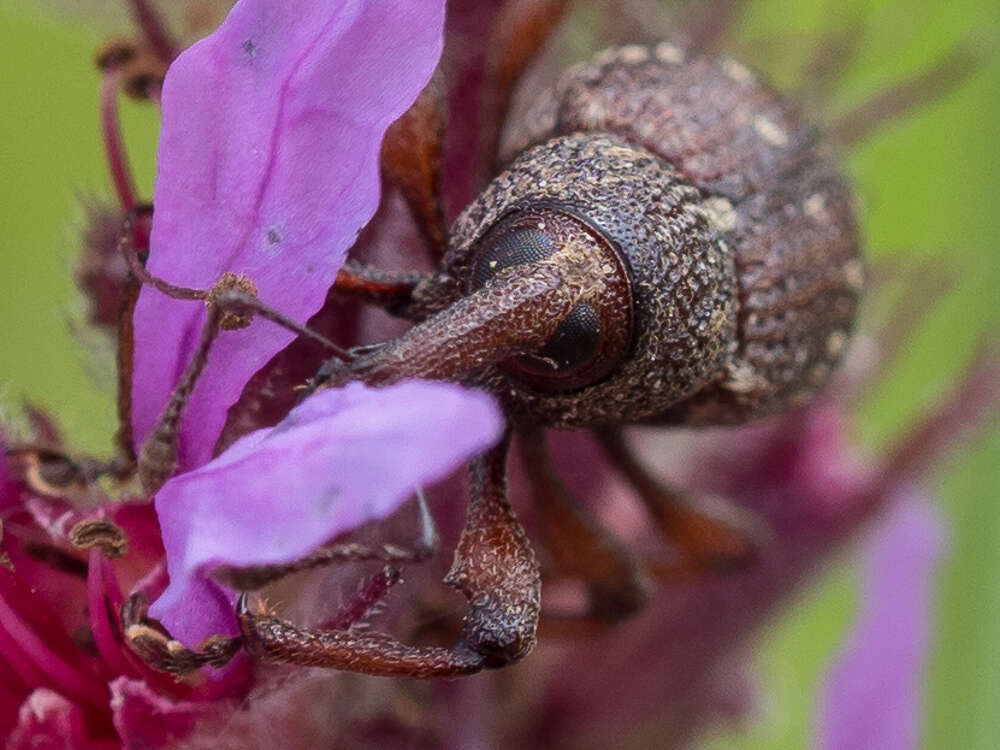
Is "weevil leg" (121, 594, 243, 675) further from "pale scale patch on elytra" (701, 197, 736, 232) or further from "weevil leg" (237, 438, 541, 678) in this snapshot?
"pale scale patch on elytra" (701, 197, 736, 232)

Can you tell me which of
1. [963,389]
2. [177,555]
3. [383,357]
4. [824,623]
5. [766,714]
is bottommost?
[824,623]

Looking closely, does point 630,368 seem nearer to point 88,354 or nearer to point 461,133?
point 461,133

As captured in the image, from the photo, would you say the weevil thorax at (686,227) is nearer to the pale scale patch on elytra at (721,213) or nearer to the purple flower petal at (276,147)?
the pale scale patch on elytra at (721,213)

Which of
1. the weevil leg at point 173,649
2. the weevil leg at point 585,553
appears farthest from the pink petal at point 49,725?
the weevil leg at point 585,553

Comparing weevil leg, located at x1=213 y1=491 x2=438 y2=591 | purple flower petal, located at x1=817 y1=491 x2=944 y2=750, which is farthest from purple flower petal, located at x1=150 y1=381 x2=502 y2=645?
purple flower petal, located at x1=817 y1=491 x2=944 y2=750

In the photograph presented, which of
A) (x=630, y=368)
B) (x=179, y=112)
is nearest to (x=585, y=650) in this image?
(x=630, y=368)

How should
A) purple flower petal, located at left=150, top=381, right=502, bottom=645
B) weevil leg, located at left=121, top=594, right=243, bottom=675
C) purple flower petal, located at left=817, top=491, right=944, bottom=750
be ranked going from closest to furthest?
purple flower petal, located at left=150, top=381, right=502, bottom=645 → weevil leg, located at left=121, top=594, right=243, bottom=675 → purple flower petal, located at left=817, top=491, right=944, bottom=750

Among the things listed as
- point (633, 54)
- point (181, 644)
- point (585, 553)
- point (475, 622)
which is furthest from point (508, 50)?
point (181, 644)
